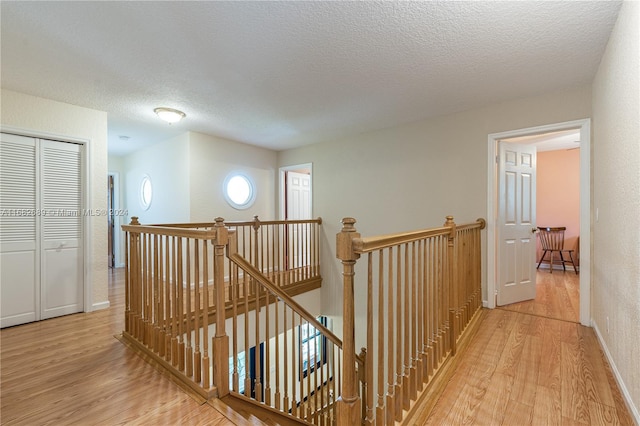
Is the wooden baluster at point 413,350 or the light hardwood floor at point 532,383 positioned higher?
the wooden baluster at point 413,350

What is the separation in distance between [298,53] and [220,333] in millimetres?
2079

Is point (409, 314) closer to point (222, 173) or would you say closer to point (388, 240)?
point (388, 240)

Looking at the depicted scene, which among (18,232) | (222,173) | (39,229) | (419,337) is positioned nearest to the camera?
(419,337)

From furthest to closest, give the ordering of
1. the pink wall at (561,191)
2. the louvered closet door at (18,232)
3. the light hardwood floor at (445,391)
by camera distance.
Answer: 1. the pink wall at (561,191)
2. the louvered closet door at (18,232)
3. the light hardwood floor at (445,391)

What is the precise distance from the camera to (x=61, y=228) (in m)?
3.24

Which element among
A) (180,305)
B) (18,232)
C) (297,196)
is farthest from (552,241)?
(18,232)

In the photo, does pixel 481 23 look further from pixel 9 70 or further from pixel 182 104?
pixel 9 70

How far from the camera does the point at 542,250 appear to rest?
5668 millimetres

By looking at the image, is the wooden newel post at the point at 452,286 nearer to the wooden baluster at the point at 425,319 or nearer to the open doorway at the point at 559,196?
the wooden baluster at the point at 425,319

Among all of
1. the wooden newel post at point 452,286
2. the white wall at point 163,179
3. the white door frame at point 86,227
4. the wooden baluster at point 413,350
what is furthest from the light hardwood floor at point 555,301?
the white door frame at point 86,227

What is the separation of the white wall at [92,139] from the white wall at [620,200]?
4634mm

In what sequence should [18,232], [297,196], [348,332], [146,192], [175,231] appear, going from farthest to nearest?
1. [297,196]
2. [146,192]
3. [18,232]
4. [175,231]
5. [348,332]

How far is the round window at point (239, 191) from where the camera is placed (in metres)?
4.78

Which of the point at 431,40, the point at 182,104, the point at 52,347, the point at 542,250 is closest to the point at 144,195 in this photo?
the point at 182,104
